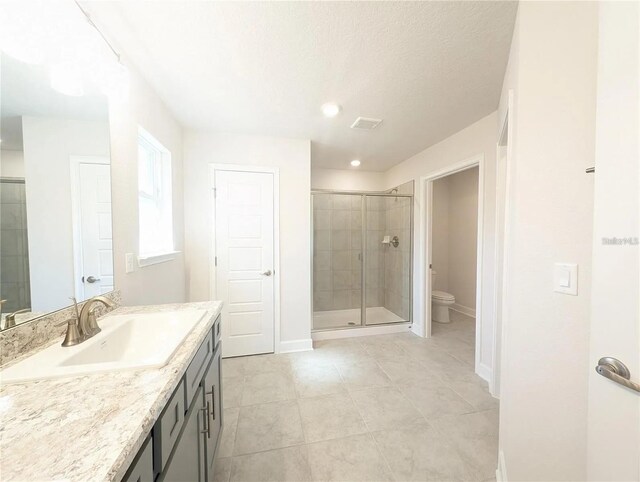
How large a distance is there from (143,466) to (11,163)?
0.99 m

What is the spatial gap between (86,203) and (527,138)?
199cm

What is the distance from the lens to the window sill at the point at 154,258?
1.57 m

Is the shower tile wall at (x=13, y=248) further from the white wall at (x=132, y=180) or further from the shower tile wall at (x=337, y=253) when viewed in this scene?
the shower tile wall at (x=337, y=253)

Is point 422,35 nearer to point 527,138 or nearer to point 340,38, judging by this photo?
point 340,38

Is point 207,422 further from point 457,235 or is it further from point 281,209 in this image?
point 457,235

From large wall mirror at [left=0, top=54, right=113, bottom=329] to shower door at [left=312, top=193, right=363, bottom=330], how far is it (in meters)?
2.42

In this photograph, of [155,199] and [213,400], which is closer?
[213,400]

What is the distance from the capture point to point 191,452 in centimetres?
87

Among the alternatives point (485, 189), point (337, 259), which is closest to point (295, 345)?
point (337, 259)

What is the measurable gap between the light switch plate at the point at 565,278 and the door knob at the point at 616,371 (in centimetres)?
33

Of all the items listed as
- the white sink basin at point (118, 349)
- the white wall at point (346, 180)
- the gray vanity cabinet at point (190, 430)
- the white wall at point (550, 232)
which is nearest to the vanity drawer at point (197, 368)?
the gray vanity cabinet at point (190, 430)

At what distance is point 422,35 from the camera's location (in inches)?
50.5

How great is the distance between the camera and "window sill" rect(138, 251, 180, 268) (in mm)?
1571

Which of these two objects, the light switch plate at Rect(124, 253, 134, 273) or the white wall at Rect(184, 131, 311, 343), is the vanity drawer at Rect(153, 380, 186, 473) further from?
the white wall at Rect(184, 131, 311, 343)
